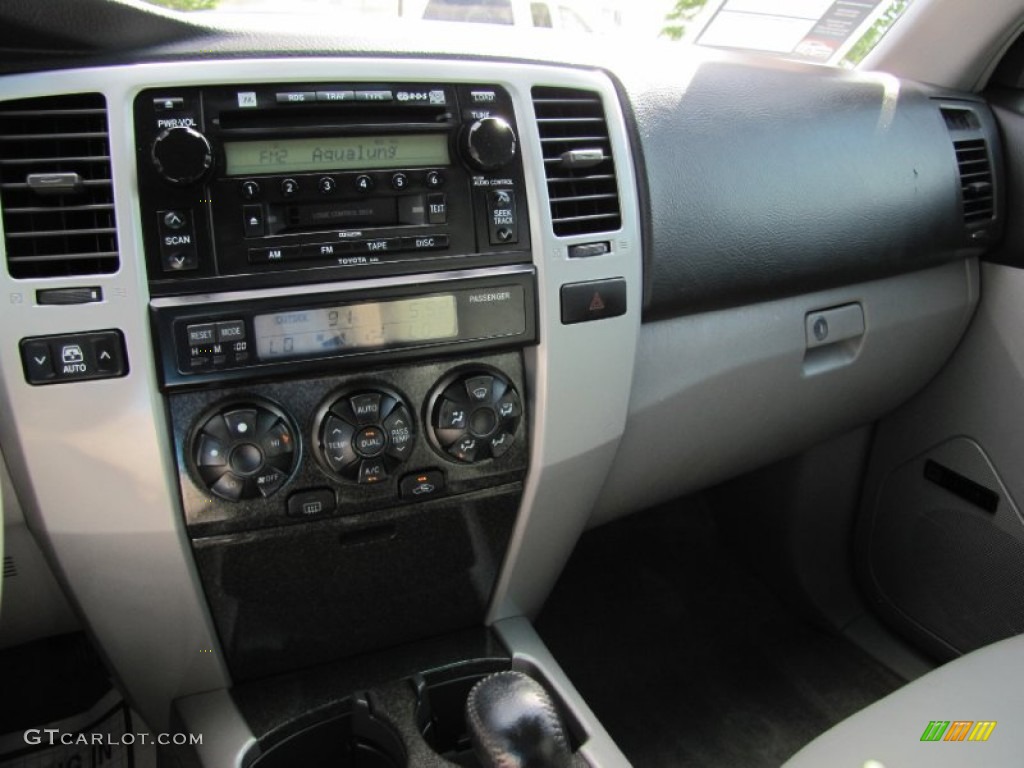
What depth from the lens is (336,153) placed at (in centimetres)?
86

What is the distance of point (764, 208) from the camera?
3.91 ft

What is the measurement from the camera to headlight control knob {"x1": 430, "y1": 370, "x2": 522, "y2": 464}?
952 mm

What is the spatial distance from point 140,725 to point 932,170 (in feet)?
5.20

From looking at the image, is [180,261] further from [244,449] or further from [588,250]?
[588,250]

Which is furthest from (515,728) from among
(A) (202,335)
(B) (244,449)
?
(A) (202,335)

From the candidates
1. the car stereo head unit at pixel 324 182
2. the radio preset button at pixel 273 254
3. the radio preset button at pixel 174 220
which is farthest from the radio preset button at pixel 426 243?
the radio preset button at pixel 174 220

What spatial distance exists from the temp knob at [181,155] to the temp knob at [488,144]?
265mm

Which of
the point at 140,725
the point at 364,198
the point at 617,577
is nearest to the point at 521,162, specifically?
the point at 364,198

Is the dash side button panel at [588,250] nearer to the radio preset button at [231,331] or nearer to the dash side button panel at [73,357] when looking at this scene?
the radio preset button at [231,331]

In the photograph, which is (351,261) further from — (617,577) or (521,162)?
(617,577)

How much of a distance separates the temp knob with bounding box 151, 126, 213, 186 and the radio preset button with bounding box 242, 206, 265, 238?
6 centimetres

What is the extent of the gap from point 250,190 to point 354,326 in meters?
0.17

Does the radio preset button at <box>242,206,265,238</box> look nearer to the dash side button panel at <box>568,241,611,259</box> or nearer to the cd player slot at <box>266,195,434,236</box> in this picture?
the cd player slot at <box>266,195,434,236</box>

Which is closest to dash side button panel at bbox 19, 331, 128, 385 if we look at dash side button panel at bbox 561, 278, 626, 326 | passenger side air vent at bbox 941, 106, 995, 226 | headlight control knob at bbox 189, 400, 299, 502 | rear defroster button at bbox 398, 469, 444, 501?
headlight control knob at bbox 189, 400, 299, 502
